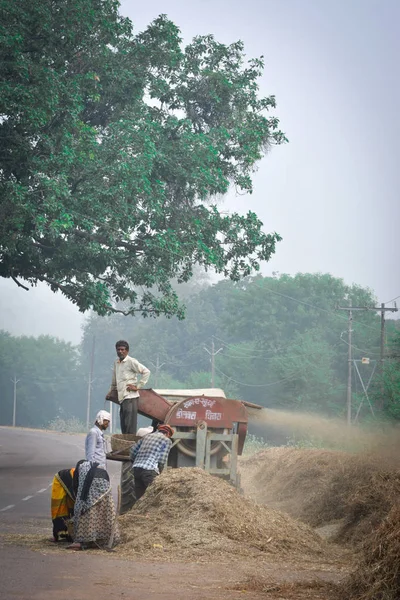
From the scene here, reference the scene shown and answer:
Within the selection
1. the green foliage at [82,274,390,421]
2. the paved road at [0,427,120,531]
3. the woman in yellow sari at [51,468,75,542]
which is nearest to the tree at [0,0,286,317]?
the paved road at [0,427,120,531]

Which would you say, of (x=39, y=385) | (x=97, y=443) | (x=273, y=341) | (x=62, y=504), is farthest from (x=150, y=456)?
(x=39, y=385)

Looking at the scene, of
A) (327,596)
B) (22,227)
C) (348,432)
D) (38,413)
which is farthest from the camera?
(38,413)

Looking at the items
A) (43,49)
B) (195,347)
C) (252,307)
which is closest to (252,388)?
(252,307)

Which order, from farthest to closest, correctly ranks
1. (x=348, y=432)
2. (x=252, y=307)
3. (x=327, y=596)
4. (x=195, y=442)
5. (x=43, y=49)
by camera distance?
(x=252, y=307) < (x=43, y=49) < (x=348, y=432) < (x=195, y=442) < (x=327, y=596)

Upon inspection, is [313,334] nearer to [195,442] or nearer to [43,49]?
[43,49]

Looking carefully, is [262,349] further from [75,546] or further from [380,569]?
[380,569]

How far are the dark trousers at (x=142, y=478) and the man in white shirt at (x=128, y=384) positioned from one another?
221cm

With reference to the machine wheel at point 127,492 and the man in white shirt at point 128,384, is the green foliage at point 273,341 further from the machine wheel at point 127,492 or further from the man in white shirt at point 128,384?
the machine wheel at point 127,492

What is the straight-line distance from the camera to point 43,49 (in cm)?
3052

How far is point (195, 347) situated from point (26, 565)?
89203mm

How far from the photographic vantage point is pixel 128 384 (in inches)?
725

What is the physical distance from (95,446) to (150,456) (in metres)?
1.78

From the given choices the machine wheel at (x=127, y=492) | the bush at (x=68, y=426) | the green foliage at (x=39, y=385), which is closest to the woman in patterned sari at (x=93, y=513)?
the machine wheel at (x=127, y=492)

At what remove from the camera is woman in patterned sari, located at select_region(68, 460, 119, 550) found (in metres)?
13.2
